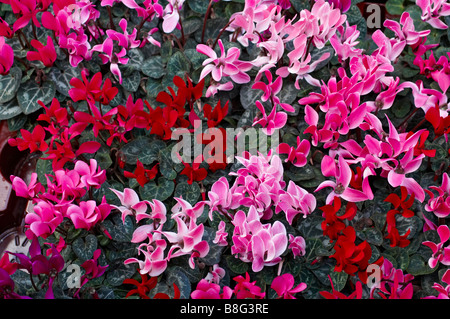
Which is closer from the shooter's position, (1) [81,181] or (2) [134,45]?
(1) [81,181]

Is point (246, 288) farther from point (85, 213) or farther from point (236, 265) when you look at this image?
point (85, 213)

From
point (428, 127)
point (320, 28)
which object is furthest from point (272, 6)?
point (428, 127)

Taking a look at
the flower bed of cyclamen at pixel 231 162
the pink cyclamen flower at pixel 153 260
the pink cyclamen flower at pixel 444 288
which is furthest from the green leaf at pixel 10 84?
the pink cyclamen flower at pixel 444 288

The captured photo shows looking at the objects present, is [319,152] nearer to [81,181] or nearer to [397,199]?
[397,199]

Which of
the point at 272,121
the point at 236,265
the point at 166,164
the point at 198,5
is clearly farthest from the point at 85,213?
the point at 198,5

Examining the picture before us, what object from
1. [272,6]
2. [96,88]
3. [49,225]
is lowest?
[49,225]

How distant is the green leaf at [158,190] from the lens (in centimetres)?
95

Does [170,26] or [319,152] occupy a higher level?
[170,26]

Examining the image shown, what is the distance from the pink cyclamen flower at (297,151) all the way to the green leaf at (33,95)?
0.55 metres

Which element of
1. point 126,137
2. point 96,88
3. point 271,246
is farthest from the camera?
point 126,137

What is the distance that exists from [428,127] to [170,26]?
0.61 meters

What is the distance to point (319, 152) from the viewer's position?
0.96 m

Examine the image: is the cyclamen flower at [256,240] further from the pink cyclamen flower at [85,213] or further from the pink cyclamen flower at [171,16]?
the pink cyclamen flower at [171,16]

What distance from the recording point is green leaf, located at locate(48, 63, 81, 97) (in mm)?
1069
